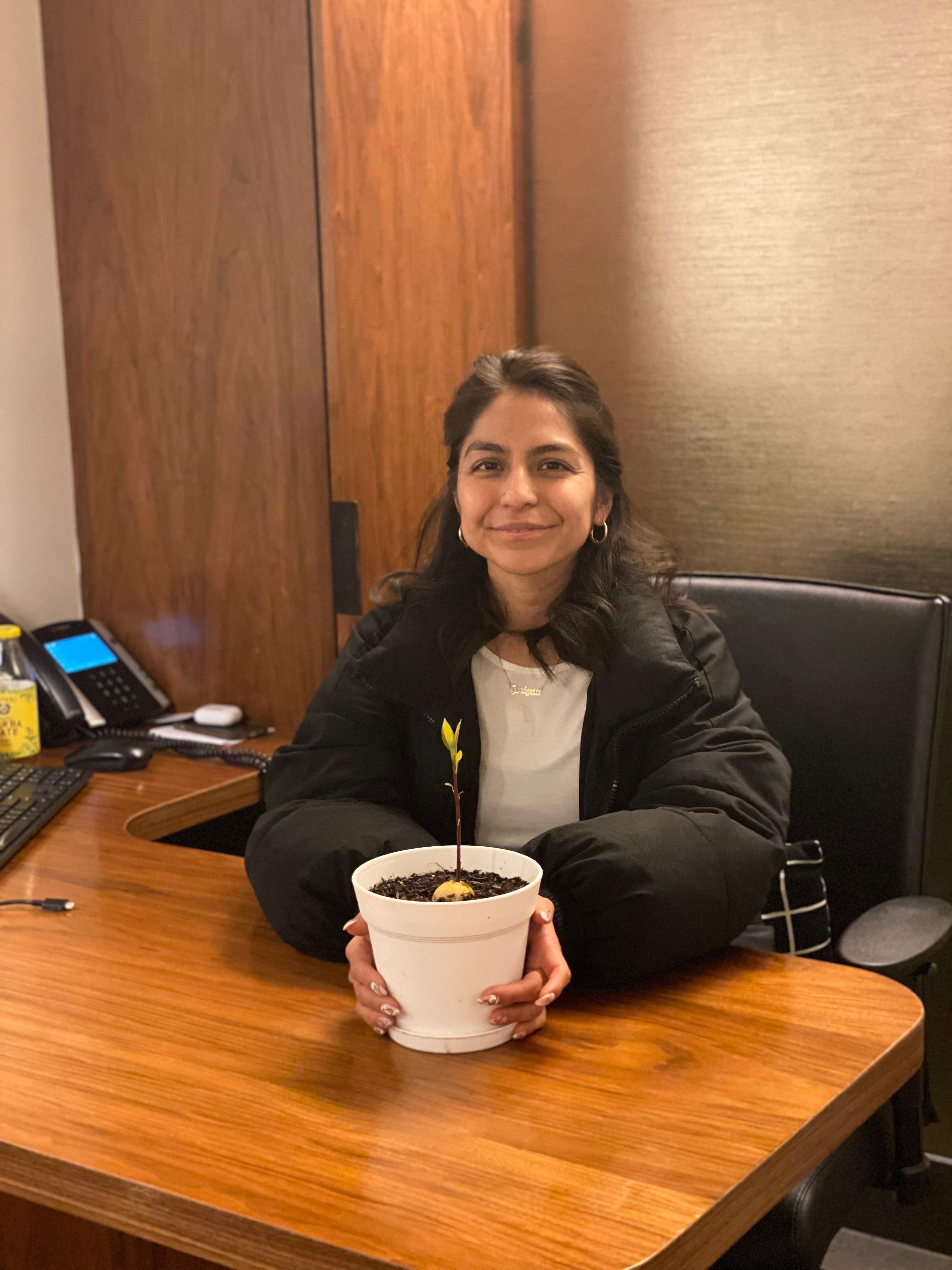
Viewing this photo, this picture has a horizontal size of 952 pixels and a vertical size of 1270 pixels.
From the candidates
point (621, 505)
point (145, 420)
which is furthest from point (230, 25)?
point (621, 505)

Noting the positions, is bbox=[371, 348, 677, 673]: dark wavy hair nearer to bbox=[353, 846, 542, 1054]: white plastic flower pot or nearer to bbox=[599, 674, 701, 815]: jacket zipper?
bbox=[599, 674, 701, 815]: jacket zipper

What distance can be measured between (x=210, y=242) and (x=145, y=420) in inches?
13.5

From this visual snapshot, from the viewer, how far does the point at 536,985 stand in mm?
1056

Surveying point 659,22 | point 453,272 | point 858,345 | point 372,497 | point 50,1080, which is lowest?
point 50,1080

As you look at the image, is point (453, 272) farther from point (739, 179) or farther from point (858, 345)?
point (858, 345)

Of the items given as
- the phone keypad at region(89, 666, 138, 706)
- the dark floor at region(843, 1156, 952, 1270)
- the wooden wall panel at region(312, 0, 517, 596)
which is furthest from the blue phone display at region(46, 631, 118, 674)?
the dark floor at region(843, 1156, 952, 1270)

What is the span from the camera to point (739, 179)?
1.96 meters

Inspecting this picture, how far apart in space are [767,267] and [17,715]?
135 cm

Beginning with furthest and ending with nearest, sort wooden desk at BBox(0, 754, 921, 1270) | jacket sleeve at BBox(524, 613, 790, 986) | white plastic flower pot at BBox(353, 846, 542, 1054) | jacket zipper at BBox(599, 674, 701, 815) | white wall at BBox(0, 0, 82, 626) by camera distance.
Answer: white wall at BBox(0, 0, 82, 626) → jacket zipper at BBox(599, 674, 701, 815) → jacket sleeve at BBox(524, 613, 790, 986) → white plastic flower pot at BBox(353, 846, 542, 1054) → wooden desk at BBox(0, 754, 921, 1270)

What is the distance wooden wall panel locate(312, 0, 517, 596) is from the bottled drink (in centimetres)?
60

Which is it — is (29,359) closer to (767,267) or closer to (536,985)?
(767,267)

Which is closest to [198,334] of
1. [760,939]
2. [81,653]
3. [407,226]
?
[407,226]

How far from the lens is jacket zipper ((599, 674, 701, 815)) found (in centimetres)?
143

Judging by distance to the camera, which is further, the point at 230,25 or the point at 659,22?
the point at 230,25
